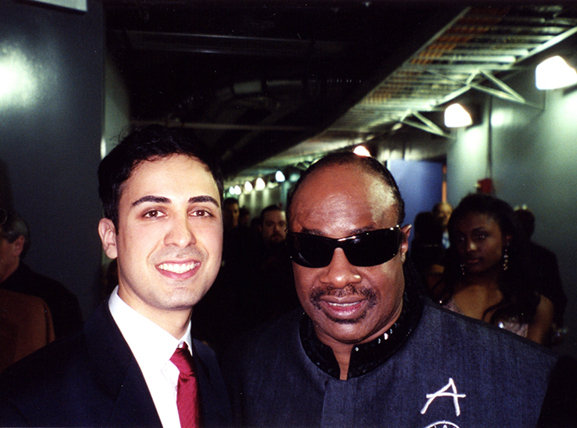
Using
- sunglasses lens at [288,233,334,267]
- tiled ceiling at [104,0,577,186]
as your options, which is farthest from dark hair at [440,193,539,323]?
tiled ceiling at [104,0,577,186]

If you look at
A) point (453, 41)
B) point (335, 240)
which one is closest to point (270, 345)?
point (335, 240)

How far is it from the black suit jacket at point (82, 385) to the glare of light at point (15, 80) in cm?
310

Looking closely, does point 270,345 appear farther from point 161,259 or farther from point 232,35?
point 232,35

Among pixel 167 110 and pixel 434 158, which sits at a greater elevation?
pixel 167 110

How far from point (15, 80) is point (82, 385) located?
3413 mm

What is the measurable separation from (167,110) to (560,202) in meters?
7.41

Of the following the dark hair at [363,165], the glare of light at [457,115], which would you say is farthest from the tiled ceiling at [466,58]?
the dark hair at [363,165]

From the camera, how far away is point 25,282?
10.4 feet

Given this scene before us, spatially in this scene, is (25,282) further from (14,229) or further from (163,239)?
(163,239)

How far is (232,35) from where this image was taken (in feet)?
20.8

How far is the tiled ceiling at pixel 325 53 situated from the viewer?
508 centimetres

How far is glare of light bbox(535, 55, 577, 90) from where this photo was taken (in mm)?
5369

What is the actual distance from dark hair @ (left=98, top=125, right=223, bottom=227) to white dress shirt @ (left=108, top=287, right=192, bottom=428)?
0.36m

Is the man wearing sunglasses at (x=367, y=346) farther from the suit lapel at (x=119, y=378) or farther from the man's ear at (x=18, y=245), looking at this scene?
the man's ear at (x=18, y=245)
